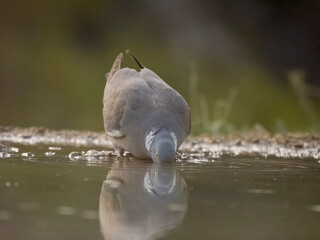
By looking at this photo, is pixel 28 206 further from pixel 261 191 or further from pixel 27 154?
pixel 27 154

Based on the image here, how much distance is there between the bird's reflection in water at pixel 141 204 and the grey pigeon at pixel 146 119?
806 millimetres

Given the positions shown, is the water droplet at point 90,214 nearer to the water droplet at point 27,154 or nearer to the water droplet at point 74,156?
the water droplet at point 74,156

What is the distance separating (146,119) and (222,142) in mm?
2377

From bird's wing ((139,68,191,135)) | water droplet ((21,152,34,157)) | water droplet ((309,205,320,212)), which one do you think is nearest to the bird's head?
bird's wing ((139,68,191,135))

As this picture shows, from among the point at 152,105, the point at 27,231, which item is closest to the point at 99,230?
the point at 27,231

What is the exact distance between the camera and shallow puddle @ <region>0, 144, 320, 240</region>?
2387 millimetres

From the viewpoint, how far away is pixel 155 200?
120 inches

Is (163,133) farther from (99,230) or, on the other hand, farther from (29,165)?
(99,230)

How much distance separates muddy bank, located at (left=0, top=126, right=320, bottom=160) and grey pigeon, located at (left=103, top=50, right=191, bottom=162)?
344mm

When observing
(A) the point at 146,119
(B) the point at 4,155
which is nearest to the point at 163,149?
(A) the point at 146,119

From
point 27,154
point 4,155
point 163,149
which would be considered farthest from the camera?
point 27,154

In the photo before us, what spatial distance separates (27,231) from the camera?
2.28m

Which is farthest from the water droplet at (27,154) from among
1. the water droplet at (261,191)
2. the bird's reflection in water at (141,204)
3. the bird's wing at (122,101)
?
the water droplet at (261,191)

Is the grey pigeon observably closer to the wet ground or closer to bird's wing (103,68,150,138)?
bird's wing (103,68,150,138)
